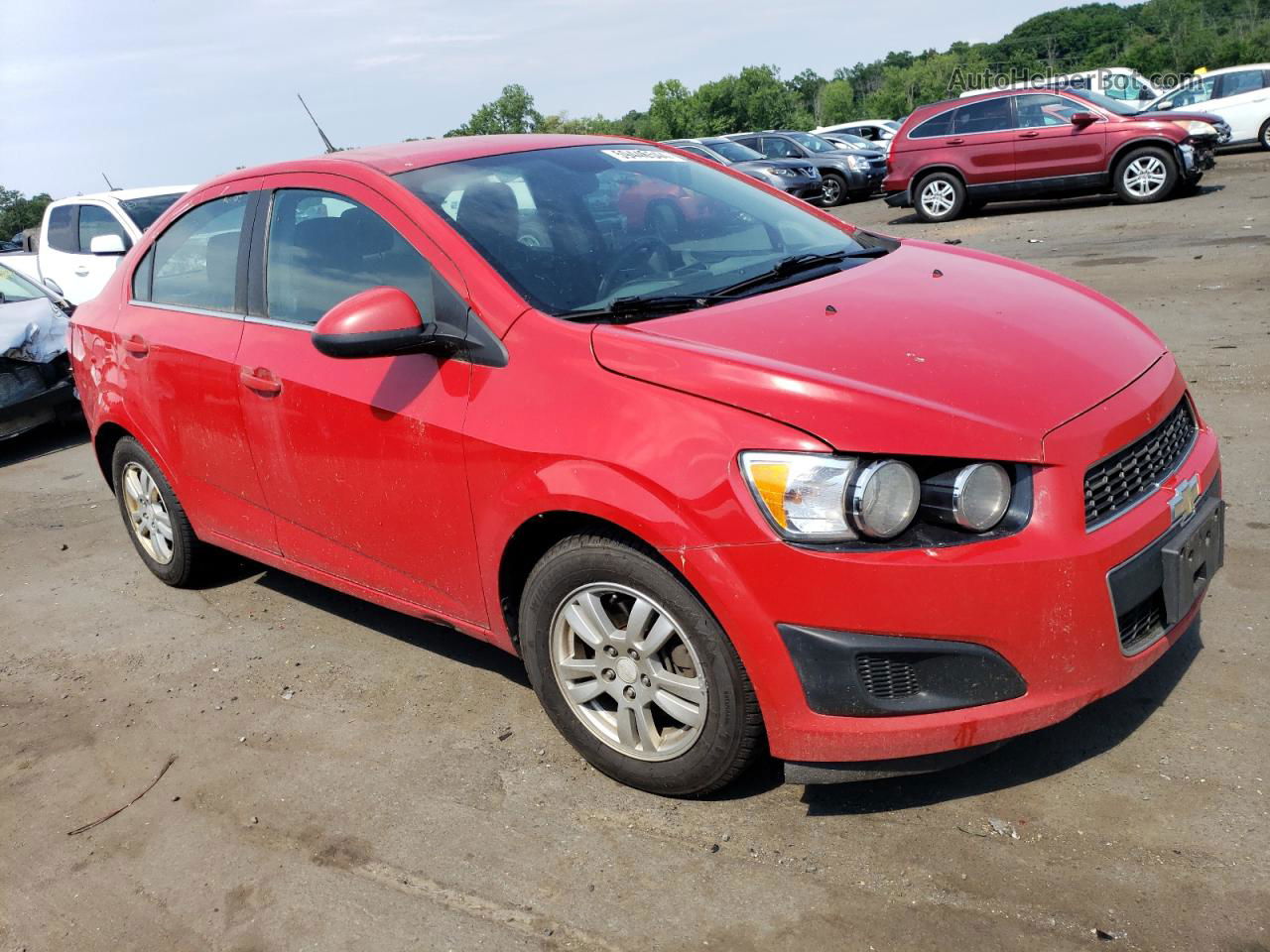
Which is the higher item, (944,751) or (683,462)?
(683,462)

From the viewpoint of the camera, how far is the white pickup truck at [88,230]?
12445mm

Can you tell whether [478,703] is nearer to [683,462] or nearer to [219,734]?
[219,734]

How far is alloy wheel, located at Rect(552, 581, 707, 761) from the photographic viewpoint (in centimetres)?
290

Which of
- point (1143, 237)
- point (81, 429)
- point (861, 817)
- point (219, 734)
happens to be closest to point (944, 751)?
point (861, 817)

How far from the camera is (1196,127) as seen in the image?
15.0 metres

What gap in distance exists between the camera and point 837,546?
8.46ft

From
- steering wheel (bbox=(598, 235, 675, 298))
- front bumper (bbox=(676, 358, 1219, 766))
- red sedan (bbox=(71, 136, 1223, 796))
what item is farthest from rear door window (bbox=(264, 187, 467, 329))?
front bumper (bbox=(676, 358, 1219, 766))

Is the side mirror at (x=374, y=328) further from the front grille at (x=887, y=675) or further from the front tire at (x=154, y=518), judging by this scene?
the front tire at (x=154, y=518)

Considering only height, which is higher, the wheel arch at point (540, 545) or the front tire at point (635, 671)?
the wheel arch at point (540, 545)

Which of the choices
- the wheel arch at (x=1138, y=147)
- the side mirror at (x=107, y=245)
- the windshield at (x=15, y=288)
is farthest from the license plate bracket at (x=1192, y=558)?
the wheel arch at (x=1138, y=147)

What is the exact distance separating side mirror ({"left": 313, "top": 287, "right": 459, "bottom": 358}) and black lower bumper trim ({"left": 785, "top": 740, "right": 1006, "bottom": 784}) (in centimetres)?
146

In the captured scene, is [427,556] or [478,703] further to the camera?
[478,703]

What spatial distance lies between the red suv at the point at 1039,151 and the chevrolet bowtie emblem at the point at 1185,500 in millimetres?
13241

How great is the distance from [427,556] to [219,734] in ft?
3.31
